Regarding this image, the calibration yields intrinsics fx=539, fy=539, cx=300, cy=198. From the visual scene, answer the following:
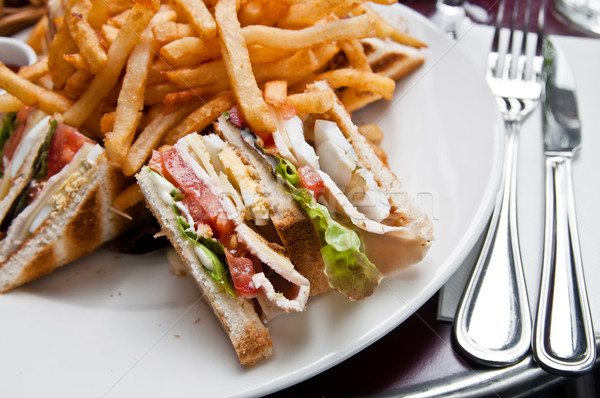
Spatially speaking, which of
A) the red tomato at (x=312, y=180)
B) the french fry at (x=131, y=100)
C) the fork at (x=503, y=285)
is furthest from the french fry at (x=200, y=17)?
the fork at (x=503, y=285)

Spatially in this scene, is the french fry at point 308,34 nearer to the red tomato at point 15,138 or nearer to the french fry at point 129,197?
the french fry at point 129,197

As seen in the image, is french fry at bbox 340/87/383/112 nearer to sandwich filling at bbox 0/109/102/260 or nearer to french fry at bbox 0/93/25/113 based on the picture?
sandwich filling at bbox 0/109/102/260

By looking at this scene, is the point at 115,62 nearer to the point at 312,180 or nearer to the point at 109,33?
the point at 109,33

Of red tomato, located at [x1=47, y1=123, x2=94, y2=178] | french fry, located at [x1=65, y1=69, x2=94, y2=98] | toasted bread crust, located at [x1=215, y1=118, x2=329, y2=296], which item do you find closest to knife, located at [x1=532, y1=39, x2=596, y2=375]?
toasted bread crust, located at [x1=215, y1=118, x2=329, y2=296]

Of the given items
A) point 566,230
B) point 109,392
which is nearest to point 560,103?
point 566,230

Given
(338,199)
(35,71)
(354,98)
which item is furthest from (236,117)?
(35,71)

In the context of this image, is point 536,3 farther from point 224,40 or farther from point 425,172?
point 224,40
